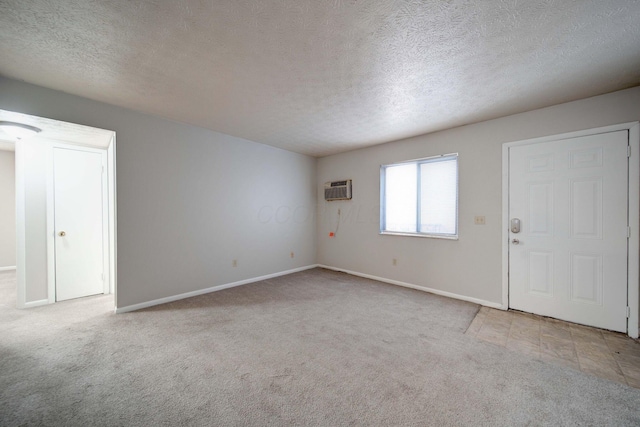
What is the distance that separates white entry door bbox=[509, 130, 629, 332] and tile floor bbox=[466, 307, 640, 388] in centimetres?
23

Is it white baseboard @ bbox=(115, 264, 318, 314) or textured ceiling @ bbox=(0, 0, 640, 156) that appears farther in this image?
white baseboard @ bbox=(115, 264, 318, 314)

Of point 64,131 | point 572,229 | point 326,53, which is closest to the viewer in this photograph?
point 326,53

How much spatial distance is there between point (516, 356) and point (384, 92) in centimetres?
276

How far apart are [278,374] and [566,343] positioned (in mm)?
2740

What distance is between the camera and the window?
375cm

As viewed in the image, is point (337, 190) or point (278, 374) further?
point (337, 190)

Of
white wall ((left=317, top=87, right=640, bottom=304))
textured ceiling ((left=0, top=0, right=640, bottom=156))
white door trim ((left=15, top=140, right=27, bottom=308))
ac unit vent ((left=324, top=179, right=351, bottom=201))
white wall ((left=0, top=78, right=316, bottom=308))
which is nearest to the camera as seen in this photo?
textured ceiling ((left=0, top=0, right=640, bottom=156))

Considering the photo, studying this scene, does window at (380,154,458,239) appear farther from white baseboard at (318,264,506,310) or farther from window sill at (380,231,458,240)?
white baseboard at (318,264,506,310)

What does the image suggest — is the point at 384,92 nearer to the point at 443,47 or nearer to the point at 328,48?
the point at 443,47

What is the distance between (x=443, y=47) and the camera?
183 cm

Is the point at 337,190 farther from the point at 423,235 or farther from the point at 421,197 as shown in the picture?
the point at 423,235

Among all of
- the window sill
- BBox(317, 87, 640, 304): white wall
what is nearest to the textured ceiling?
BBox(317, 87, 640, 304): white wall

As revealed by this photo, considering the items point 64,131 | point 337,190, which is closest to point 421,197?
point 337,190

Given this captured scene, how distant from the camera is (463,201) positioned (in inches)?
140
